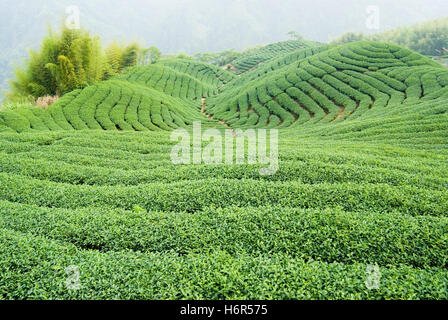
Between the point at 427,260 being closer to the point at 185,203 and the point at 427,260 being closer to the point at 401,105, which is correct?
the point at 185,203

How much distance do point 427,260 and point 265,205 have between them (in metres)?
3.05

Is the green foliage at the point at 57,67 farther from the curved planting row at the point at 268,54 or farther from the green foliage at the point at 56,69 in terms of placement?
the curved planting row at the point at 268,54

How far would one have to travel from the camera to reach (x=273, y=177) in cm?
738

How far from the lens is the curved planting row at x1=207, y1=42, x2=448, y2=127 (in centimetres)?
2112

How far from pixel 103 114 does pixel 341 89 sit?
21.6 meters

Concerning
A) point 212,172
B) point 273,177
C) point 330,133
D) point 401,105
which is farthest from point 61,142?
point 401,105

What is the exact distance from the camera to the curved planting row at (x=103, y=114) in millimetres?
15094

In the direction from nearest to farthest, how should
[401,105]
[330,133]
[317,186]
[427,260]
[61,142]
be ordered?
[427,260] < [317,186] < [61,142] < [330,133] < [401,105]

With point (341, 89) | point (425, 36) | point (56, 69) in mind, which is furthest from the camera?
point (425, 36)

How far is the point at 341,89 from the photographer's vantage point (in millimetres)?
24391

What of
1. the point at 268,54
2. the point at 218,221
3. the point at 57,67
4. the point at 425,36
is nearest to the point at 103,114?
the point at 57,67

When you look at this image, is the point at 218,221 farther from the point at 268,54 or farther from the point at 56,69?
the point at 268,54
